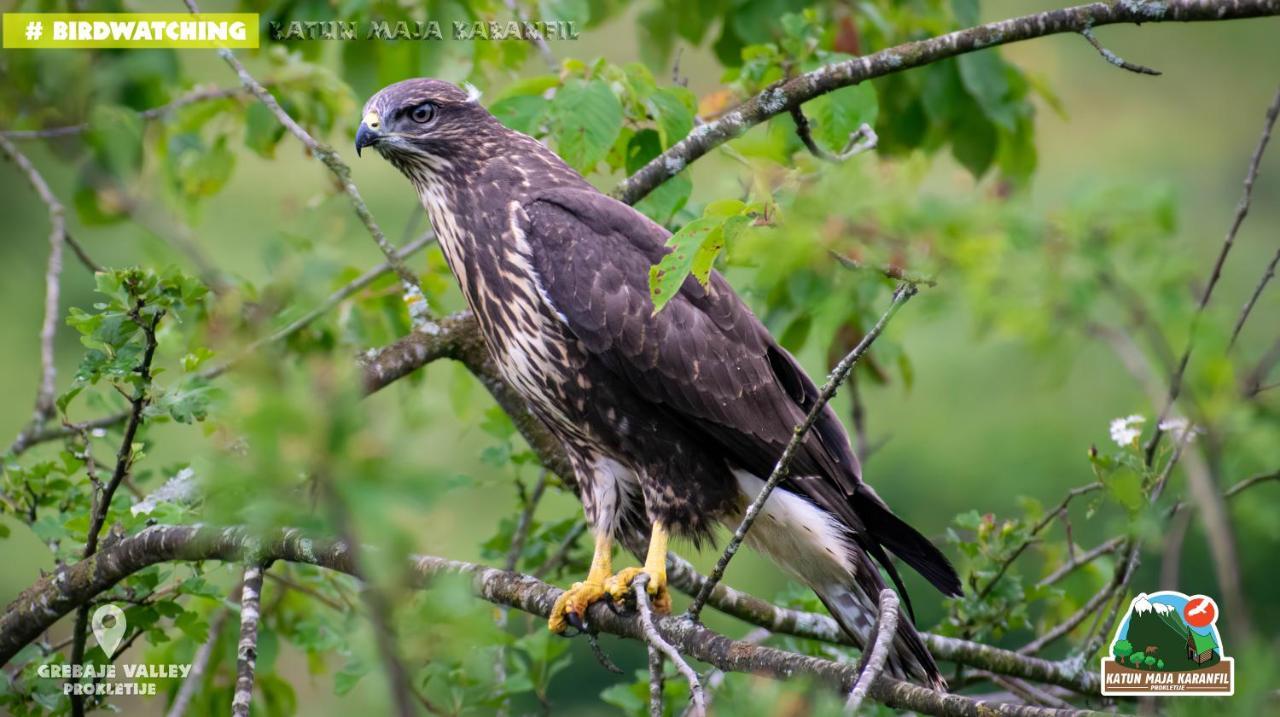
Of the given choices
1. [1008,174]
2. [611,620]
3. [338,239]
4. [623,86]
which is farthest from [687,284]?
[1008,174]

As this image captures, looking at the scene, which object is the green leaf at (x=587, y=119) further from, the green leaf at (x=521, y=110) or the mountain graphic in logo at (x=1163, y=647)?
the mountain graphic in logo at (x=1163, y=647)

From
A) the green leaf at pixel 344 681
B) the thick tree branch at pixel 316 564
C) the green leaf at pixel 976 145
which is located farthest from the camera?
the green leaf at pixel 976 145

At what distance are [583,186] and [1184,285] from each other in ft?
5.85

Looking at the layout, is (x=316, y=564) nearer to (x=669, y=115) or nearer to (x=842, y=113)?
(x=669, y=115)

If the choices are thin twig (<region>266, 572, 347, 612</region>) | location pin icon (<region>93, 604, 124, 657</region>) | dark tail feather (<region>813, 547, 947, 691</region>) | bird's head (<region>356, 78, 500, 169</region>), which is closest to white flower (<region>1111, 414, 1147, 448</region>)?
dark tail feather (<region>813, 547, 947, 691</region>)

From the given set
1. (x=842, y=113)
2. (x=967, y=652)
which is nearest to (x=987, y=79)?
(x=842, y=113)

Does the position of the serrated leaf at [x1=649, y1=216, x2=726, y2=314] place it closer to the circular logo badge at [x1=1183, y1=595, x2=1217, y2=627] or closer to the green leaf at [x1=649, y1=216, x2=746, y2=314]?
the green leaf at [x1=649, y1=216, x2=746, y2=314]

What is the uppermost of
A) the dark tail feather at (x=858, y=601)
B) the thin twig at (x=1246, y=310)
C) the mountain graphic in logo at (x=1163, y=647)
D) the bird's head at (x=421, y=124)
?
the bird's head at (x=421, y=124)

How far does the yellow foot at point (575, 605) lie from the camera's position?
3.33 meters

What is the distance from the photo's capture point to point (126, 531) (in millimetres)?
3090

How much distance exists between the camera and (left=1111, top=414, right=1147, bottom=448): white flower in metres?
2.95

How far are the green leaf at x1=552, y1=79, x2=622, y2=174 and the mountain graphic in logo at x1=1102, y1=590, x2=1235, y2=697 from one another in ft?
5.82

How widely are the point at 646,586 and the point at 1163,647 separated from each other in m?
1.26

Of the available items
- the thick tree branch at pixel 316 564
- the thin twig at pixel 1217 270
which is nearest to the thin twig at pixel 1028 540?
the thin twig at pixel 1217 270
